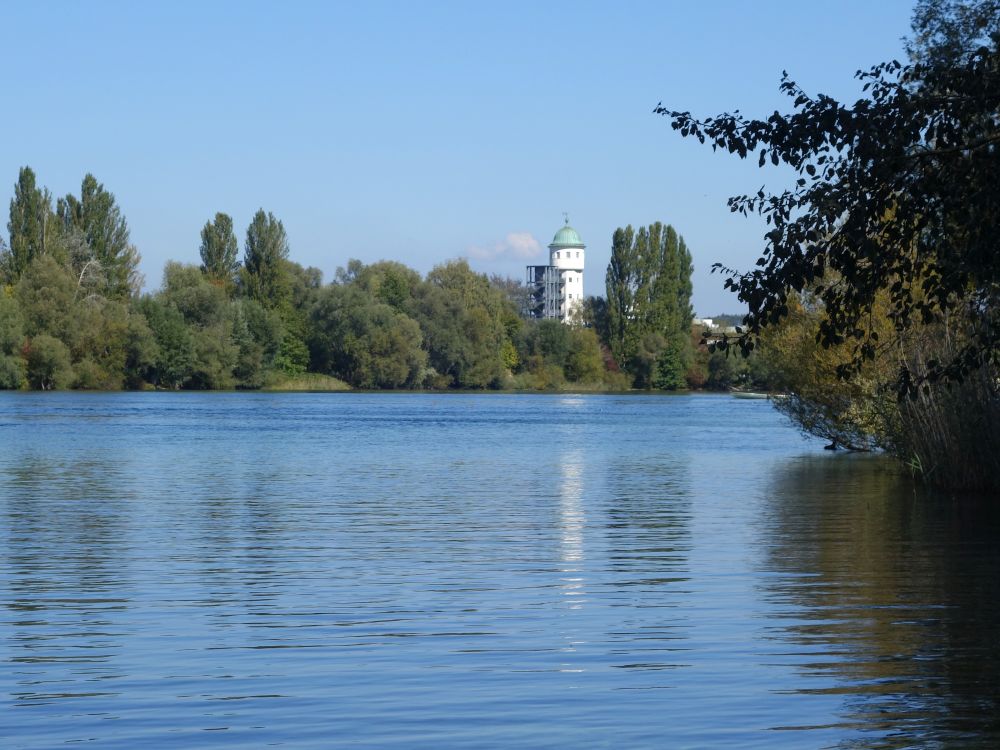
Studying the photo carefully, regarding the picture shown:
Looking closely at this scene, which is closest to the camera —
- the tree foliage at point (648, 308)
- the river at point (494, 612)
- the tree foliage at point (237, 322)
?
the river at point (494, 612)

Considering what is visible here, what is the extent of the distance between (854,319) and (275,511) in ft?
38.1

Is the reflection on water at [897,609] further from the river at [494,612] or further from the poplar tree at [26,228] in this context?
the poplar tree at [26,228]

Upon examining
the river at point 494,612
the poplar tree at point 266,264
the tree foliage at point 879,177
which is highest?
the poplar tree at point 266,264

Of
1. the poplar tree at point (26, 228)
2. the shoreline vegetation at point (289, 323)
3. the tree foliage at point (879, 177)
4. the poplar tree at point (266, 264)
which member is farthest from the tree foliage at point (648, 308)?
the tree foliage at point (879, 177)

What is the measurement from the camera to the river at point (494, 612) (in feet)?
25.3

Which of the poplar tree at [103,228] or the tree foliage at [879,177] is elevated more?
the poplar tree at [103,228]

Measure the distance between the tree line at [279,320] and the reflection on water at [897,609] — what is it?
71.5 metres

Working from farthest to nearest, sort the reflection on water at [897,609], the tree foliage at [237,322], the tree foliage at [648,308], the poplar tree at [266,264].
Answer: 1. the tree foliage at [648,308]
2. the poplar tree at [266,264]
3. the tree foliage at [237,322]
4. the reflection on water at [897,609]

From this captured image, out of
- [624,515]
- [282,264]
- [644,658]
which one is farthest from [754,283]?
[282,264]

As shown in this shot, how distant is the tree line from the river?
210 ft

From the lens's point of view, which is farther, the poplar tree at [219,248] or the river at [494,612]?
the poplar tree at [219,248]

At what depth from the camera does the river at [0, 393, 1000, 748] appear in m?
7.72

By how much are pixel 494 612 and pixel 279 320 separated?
89640 mm

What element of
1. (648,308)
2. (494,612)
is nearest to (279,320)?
(648,308)
